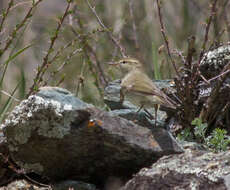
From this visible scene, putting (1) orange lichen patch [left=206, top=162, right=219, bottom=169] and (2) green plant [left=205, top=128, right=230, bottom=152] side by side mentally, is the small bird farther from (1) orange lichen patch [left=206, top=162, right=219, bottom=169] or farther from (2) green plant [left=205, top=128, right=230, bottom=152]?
(1) orange lichen patch [left=206, top=162, right=219, bottom=169]

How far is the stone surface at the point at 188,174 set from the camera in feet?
9.61

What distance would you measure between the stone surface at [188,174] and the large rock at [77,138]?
0.77 ft

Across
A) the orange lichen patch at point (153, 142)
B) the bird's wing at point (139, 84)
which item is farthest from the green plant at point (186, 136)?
the orange lichen patch at point (153, 142)

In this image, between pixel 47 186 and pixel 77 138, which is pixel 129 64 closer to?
pixel 77 138

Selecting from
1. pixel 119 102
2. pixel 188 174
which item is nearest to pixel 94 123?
pixel 188 174

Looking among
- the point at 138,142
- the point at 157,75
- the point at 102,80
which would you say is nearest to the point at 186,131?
the point at 138,142

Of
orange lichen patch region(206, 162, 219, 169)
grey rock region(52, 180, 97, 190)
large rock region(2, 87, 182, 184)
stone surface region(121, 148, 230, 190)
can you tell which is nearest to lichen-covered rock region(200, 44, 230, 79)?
large rock region(2, 87, 182, 184)

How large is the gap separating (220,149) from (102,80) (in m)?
3.52

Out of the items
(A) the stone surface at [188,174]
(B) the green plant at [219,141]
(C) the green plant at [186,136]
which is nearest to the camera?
(A) the stone surface at [188,174]

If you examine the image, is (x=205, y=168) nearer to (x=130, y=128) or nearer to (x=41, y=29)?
(x=130, y=128)

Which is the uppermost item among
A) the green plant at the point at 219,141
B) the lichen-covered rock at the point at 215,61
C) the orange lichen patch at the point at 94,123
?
the lichen-covered rock at the point at 215,61

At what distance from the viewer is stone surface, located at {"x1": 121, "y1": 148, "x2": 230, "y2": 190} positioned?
2928 millimetres

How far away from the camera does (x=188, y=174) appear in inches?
120

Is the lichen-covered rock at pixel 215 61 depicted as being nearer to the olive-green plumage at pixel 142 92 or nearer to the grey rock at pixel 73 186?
the olive-green plumage at pixel 142 92
